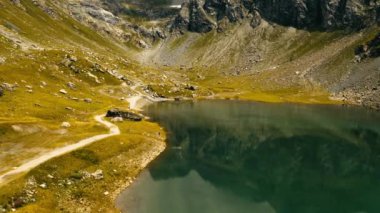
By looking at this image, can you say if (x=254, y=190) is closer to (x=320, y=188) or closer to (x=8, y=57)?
(x=320, y=188)

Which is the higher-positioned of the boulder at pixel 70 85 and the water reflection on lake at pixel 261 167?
the boulder at pixel 70 85

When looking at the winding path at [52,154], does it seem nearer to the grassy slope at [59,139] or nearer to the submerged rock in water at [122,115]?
the grassy slope at [59,139]

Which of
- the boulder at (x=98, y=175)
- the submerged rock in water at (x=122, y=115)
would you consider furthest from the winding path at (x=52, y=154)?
the submerged rock in water at (x=122, y=115)

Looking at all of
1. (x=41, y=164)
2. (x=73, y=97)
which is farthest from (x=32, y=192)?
(x=73, y=97)

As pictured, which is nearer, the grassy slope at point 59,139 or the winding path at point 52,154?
the grassy slope at point 59,139

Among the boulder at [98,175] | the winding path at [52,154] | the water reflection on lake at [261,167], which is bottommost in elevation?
the water reflection on lake at [261,167]

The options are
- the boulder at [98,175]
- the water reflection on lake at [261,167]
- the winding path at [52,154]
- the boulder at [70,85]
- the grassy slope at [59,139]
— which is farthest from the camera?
the boulder at [70,85]

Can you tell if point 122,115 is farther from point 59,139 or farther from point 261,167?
point 261,167

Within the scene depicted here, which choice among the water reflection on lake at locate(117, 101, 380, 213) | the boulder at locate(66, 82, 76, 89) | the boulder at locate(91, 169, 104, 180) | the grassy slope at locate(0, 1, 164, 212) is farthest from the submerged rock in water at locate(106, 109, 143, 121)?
the boulder at locate(91, 169, 104, 180)

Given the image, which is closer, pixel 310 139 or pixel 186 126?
pixel 310 139

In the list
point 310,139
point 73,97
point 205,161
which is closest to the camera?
point 205,161

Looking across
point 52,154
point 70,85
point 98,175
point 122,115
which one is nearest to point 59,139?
point 52,154
